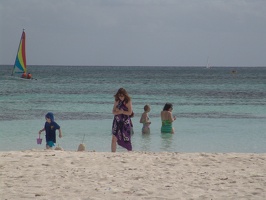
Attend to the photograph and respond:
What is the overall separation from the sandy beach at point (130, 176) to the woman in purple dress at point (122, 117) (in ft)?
1.65

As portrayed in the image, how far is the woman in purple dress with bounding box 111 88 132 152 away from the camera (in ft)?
30.8

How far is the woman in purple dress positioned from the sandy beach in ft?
1.65

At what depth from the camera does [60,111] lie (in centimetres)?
2223

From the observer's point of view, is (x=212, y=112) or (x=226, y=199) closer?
(x=226, y=199)

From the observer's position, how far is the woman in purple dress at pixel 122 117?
9.38 metres

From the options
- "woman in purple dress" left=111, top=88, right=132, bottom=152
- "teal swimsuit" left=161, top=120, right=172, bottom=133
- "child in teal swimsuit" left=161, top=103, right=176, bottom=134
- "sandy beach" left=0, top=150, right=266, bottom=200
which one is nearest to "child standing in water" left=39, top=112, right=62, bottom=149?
"sandy beach" left=0, top=150, right=266, bottom=200

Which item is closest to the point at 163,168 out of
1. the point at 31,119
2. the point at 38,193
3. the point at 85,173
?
the point at 85,173

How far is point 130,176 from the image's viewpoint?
7355 mm

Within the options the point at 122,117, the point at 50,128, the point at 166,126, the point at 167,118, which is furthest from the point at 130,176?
the point at 166,126

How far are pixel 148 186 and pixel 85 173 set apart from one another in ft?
3.61

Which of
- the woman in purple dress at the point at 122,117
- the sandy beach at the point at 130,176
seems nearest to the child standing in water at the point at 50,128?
the sandy beach at the point at 130,176

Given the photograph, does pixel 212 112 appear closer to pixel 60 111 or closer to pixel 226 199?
pixel 60 111

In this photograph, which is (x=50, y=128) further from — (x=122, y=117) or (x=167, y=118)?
(x=167, y=118)

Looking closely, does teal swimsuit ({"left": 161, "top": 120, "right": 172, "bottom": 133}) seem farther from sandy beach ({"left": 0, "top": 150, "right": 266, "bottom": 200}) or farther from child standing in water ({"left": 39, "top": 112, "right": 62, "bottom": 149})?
sandy beach ({"left": 0, "top": 150, "right": 266, "bottom": 200})
